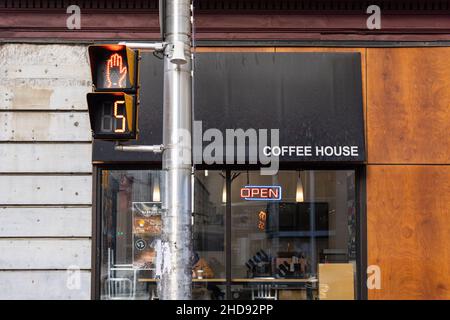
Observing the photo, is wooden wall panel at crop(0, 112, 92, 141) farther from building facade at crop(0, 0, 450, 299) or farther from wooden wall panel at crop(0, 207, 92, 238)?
wooden wall panel at crop(0, 207, 92, 238)

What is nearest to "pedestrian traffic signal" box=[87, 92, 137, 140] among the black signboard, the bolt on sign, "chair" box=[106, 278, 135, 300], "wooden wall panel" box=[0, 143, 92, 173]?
the bolt on sign

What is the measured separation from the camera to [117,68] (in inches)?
217

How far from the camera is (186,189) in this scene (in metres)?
5.47

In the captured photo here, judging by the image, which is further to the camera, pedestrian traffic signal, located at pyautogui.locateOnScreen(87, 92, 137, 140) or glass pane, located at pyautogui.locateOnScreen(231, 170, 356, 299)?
glass pane, located at pyautogui.locateOnScreen(231, 170, 356, 299)

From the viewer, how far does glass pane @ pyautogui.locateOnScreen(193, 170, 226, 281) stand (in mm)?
8633

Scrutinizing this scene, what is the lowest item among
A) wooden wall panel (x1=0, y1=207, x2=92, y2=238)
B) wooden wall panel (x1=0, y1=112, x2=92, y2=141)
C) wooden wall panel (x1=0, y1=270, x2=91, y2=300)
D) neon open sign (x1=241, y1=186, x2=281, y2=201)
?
wooden wall panel (x1=0, y1=270, x2=91, y2=300)

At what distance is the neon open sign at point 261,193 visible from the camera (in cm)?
869

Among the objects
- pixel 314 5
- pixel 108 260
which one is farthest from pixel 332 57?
pixel 108 260

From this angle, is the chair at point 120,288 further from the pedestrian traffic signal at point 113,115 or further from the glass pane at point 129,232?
the pedestrian traffic signal at point 113,115

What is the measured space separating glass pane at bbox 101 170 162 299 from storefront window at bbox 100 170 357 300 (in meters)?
0.01

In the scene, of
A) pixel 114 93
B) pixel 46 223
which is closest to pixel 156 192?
pixel 46 223

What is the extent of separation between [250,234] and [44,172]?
3091 millimetres

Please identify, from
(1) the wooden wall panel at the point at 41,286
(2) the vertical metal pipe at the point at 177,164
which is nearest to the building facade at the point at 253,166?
(1) the wooden wall panel at the point at 41,286
